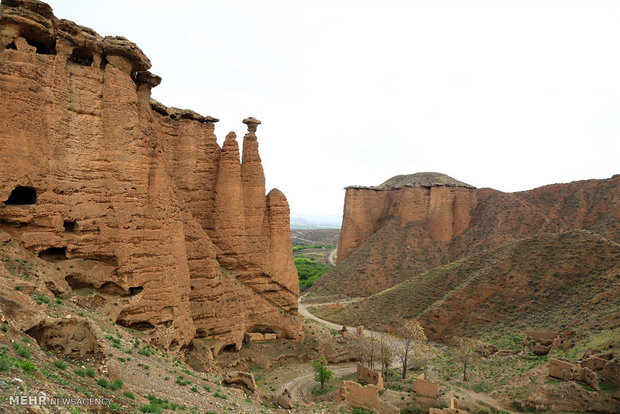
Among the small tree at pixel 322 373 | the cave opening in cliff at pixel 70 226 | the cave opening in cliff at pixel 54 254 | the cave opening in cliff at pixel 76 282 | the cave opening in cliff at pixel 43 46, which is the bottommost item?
the small tree at pixel 322 373

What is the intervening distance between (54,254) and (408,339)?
26364 mm

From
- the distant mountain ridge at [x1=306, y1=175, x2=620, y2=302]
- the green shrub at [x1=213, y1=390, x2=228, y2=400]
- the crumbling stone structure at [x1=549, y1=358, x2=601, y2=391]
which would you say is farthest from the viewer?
the distant mountain ridge at [x1=306, y1=175, x2=620, y2=302]

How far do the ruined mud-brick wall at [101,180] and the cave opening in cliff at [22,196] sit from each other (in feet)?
0.18

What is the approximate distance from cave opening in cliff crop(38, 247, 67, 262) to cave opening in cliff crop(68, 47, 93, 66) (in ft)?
33.8

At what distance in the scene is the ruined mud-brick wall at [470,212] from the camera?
64625 millimetres

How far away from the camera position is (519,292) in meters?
40.7

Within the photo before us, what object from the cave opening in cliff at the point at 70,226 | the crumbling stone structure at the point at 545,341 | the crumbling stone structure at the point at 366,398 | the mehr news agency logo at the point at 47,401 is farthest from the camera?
the crumbling stone structure at the point at 545,341

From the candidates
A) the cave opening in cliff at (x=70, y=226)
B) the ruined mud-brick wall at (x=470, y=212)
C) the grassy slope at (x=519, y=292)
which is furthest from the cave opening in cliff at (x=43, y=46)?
the ruined mud-brick wall at (x=470, y=212)

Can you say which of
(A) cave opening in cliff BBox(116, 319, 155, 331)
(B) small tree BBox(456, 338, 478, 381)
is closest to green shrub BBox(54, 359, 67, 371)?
(A) cave opening in cliff BBox(116, 319, 155, 331)

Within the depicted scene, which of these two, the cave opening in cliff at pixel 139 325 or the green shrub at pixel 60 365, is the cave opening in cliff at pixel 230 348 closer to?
the cave opening in cliff at pixel 139 325

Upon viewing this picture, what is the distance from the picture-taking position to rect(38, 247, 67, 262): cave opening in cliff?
18.1 metres

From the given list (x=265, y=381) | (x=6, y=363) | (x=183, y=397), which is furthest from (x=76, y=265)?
(x=265, y=381)

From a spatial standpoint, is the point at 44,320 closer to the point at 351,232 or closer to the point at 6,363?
the point at 6,363

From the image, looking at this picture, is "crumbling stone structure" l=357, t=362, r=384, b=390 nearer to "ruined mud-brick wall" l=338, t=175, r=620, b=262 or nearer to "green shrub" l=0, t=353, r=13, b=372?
"green shrub" l=0, t=353, r=13, b=372
